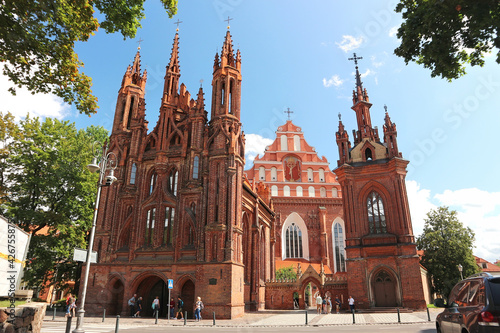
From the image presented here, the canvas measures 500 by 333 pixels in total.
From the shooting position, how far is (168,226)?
25.2 meters

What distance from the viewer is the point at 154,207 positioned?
85.5 ft

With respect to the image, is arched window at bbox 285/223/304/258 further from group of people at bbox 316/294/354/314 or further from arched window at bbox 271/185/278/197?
group of people at bbox 316/294/354/314

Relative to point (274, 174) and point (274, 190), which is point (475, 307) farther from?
point (274, 174)

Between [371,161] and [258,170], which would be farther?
[258,170]

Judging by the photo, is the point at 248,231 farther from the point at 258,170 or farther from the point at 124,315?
the point at 258,170

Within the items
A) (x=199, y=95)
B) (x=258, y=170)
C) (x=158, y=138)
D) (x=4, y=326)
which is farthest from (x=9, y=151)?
(x=258, y=170)

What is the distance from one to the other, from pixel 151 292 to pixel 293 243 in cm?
2241

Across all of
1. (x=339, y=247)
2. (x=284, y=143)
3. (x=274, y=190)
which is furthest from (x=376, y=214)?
(x=284, y=143)

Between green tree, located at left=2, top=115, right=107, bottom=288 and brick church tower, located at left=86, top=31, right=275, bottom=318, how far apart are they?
84.9 inches

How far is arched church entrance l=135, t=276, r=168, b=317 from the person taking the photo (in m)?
24.6

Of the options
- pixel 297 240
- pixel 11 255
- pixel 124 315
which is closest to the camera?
pixel 11 255

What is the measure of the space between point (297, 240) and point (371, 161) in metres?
16.3

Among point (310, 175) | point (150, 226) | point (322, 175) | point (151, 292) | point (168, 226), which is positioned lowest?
point (151, 292)

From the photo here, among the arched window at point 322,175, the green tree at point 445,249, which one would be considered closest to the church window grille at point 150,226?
the arched window at point 322,175
